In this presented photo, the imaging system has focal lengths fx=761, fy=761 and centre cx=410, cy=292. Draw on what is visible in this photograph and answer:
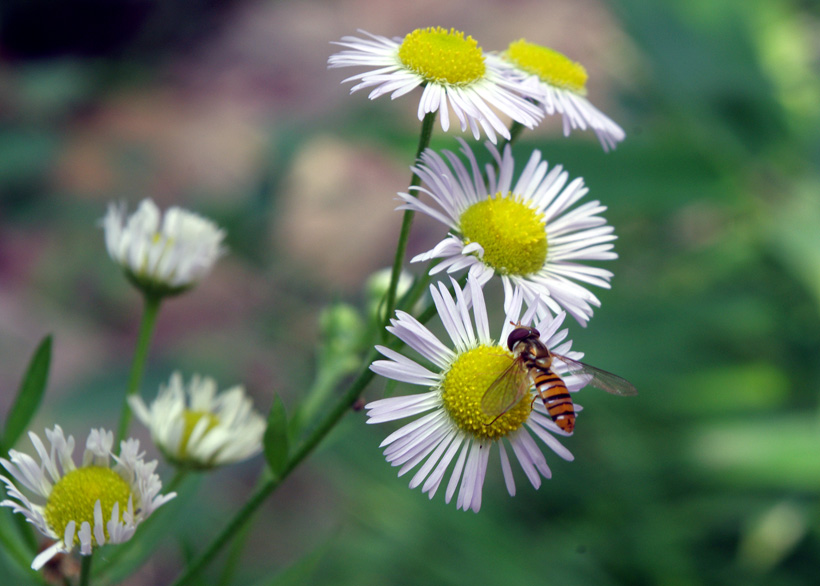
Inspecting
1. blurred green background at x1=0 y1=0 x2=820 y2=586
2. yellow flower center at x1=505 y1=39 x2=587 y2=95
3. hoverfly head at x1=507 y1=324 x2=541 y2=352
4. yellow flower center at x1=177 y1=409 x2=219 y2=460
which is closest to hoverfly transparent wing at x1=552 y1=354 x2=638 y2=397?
hoverfly head at x1=507 y1=324 x2=541 y2=352

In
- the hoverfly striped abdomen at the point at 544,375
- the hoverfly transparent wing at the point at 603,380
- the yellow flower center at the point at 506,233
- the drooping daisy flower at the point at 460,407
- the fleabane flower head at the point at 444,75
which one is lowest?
the drooping daisy flower at the point at 460,407

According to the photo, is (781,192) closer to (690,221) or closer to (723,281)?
(723,281)

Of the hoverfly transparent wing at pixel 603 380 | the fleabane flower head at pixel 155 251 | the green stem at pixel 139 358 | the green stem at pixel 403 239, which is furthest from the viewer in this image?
the fleabane flower head at pixel 155 251

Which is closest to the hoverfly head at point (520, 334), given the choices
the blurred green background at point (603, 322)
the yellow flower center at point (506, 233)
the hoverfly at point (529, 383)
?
the hoverfly at point (529, 383)

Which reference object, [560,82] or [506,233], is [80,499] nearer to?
[506,233]

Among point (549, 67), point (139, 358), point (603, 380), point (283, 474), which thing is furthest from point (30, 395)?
point (549, 67)

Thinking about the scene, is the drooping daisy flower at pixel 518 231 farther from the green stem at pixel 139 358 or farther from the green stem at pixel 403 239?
the green stem at pixel 139 358

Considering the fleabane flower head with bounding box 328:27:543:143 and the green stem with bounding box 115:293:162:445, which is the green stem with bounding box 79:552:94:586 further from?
the fleabane flower head with bounding box 328:27:543:143
